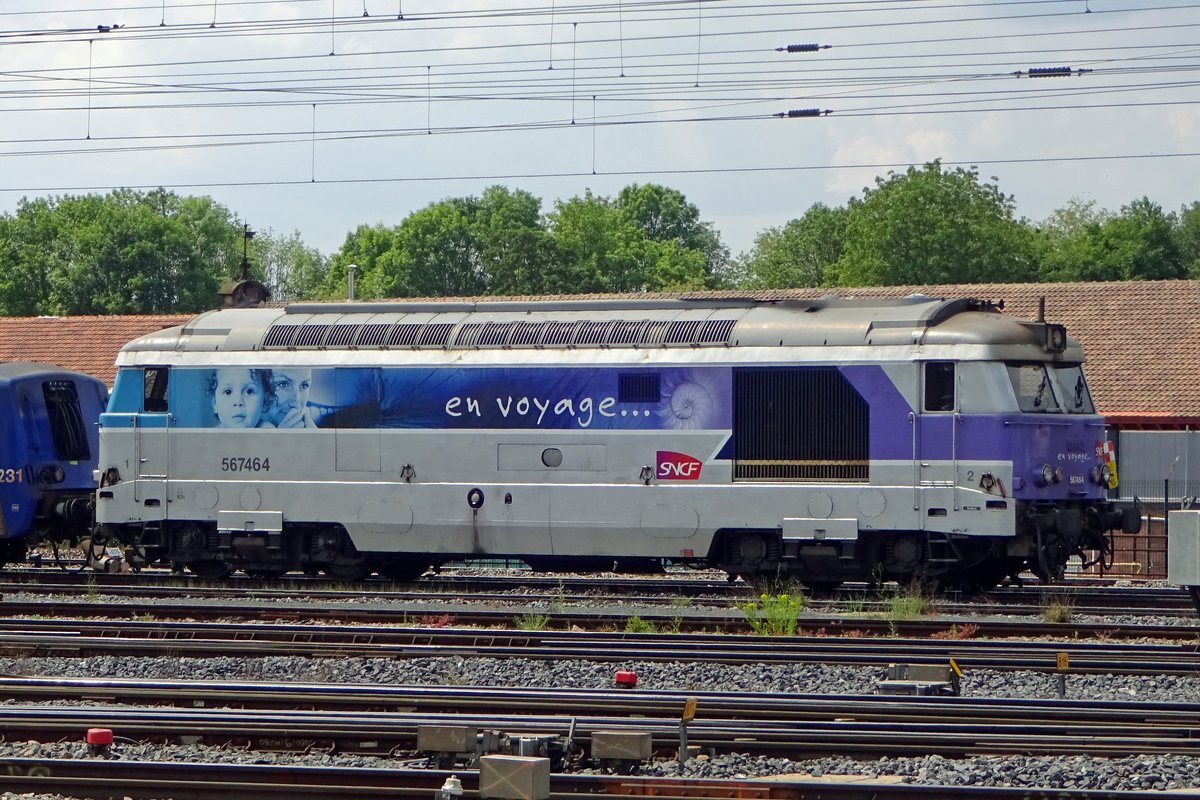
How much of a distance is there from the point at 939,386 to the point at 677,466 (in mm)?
3030

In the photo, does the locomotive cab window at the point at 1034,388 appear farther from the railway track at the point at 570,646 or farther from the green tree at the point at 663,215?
the green tree at the point at 663,215

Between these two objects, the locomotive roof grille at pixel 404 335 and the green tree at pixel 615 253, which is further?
the green tree at pixel 615 253

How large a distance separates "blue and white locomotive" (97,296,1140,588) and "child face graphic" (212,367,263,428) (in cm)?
3

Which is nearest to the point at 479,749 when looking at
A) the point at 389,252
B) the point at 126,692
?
the point at 126,692

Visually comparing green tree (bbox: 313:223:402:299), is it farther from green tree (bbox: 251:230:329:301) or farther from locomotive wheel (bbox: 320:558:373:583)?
locomotive wheel (bbox: 320:558:373:583)

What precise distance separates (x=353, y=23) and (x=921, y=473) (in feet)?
32.0

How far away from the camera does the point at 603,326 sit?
1902 cm

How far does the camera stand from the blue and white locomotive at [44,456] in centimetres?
2158

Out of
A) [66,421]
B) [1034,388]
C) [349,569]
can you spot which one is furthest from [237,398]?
[1034,388]

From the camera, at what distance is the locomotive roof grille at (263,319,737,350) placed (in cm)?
1855

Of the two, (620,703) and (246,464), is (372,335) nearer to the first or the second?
(246,464)

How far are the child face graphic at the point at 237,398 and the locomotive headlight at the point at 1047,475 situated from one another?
30.4 feet

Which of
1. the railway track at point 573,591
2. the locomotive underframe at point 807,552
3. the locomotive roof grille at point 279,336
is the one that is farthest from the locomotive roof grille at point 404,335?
the railway track at point 573,591

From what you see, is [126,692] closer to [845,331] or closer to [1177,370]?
[845,331]
